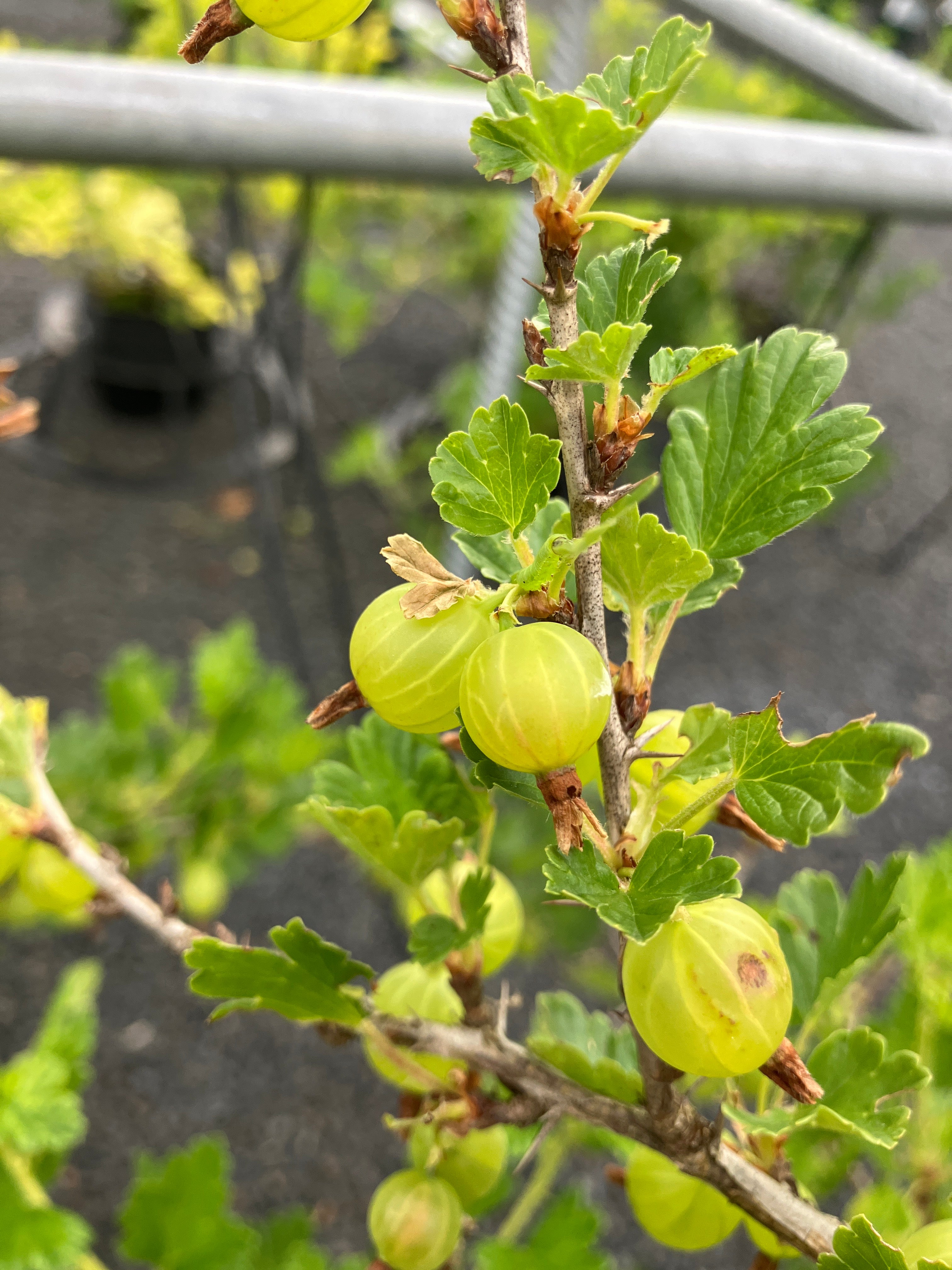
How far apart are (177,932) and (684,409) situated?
22 centimetres

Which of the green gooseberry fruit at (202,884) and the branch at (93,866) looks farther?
the green gooseberry fruit at (202,884)

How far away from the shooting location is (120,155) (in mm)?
487

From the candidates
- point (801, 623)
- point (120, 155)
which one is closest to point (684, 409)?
point (120, 155)

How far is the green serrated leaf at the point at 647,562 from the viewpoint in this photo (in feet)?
0.66

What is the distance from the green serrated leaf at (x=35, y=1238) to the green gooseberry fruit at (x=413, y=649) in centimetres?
37

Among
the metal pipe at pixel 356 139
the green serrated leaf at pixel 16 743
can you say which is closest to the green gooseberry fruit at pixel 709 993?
the green serrated leaf at pixel 16 743

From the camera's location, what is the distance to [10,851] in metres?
0.33

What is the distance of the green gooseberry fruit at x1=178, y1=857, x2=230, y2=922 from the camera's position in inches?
34.0

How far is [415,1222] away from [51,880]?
176 millimetres

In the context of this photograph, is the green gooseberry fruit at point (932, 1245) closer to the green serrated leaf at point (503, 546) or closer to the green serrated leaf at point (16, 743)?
the green serrated leaf at point (503, 546)

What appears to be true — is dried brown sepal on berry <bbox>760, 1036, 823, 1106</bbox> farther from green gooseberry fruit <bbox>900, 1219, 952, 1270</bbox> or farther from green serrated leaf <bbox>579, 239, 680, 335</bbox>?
green serrated leaf <bbox>579, 239, 680, 335</bbox>

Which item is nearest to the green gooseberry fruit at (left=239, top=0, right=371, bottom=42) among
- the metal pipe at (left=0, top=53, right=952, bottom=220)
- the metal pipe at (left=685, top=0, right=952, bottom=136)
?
the metal pipe at (left=0, top=53, right=952, bottom=220)

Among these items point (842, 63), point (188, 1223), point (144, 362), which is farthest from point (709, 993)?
point (144, 362)

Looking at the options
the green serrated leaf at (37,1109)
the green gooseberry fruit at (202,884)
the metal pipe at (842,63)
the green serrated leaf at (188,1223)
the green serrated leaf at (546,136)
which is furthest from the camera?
the green gooseberry fruit at (202,884)
